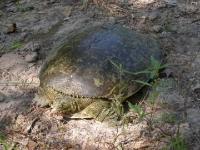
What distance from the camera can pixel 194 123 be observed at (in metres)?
3.31

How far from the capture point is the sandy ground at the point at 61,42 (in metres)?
3.31

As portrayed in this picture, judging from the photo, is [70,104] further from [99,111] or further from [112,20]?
[112,20]

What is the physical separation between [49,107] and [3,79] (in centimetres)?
65

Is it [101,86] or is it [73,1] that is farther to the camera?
[73,1]

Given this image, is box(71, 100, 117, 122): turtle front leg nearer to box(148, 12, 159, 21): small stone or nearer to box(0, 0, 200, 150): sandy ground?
box(0, 0, 200, 150): sandy ground

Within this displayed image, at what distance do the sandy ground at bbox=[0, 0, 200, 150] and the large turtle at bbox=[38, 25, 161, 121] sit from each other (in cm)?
14

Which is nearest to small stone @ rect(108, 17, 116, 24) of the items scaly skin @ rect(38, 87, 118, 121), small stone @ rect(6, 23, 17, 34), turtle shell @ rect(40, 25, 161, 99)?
Result: turtle shell @ rect(40, 25, 161, 99)

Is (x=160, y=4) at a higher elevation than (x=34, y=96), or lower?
higher

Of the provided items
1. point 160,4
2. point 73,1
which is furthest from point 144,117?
point 73,1

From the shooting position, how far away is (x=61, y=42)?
4238 mm

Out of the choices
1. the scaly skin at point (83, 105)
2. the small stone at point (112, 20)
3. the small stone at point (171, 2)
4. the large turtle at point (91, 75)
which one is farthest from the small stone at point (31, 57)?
the small stone at point (171, 2)

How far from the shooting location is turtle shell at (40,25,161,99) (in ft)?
11.4

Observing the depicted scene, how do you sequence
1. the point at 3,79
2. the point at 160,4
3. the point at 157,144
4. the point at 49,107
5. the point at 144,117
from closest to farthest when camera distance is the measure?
the point at 157,144 → the point at 144,117 → the point at 49,107 → the point at 3,79 → the point at 160,4

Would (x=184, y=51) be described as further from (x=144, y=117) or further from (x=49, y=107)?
(x=49, y=107)
